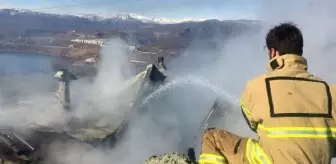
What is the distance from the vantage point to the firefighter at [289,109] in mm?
2299

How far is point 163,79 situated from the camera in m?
14.1

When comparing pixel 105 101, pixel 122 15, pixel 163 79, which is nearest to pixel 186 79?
pixel 163 79

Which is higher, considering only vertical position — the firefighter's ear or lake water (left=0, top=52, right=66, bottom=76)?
the firefighter's ear

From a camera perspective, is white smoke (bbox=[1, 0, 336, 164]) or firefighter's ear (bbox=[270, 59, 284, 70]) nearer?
firefighter's ear (bbox=[270, 59, 284, 70])

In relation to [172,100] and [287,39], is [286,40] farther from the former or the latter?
[172,100]

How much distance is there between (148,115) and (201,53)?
13.8 m

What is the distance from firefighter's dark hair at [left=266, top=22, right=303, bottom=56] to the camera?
2.48 m

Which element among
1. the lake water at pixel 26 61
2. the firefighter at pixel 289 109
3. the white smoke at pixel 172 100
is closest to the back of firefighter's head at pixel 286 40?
the firefighter at pixel 289 109

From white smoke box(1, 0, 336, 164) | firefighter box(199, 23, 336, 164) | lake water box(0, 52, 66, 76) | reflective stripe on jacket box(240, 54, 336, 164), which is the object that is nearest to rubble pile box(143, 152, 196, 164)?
firefighter box(199, 23, 336, 164)

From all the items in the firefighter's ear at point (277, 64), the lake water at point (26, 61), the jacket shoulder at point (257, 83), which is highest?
the firefighter's ear at point (277, 64)

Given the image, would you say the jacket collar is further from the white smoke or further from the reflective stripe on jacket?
the white smoke

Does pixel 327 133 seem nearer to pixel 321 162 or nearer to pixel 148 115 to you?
pixel 321 162

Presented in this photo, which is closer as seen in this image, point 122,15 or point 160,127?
point 160,127

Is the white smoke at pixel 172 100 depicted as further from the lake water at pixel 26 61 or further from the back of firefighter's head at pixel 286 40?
the lake water at pixel 26 61
